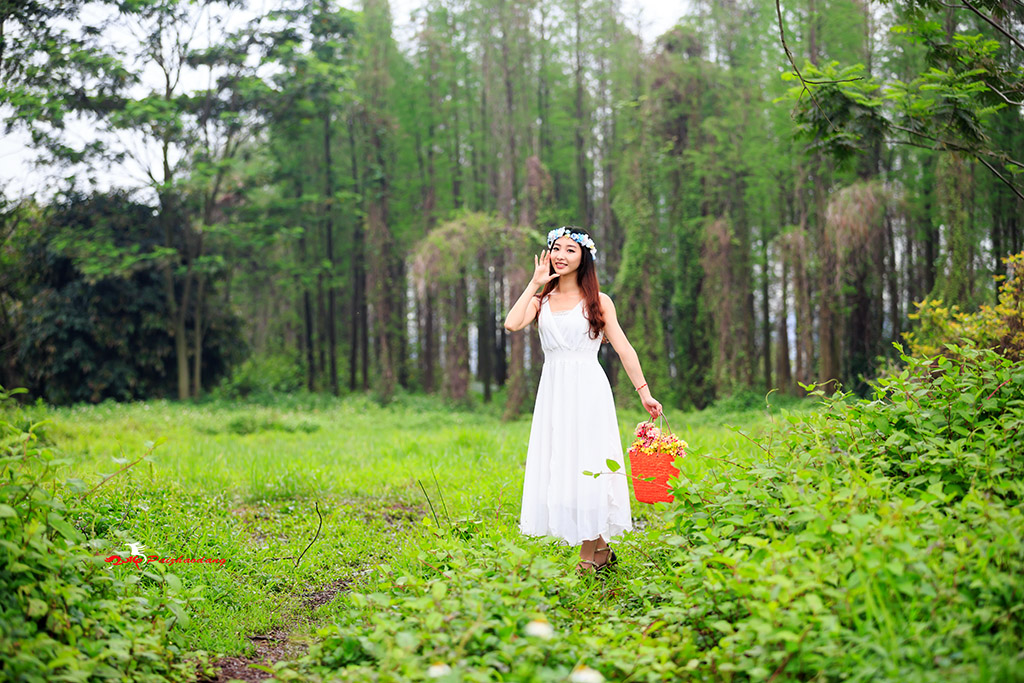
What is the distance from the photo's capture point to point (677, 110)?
701 inches

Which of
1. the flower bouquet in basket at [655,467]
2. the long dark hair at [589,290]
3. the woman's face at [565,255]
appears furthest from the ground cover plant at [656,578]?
the woman's face at [565,255]

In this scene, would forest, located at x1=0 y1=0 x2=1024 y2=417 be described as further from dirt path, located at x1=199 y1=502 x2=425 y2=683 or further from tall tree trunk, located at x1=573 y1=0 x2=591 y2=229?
dirt path, located at x1=199 y1=502 x2=425 y2=683

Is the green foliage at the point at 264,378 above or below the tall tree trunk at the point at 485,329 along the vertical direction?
below

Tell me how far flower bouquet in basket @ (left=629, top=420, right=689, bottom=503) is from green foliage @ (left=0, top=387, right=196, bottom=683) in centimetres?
244

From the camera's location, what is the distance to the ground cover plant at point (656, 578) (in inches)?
98.1

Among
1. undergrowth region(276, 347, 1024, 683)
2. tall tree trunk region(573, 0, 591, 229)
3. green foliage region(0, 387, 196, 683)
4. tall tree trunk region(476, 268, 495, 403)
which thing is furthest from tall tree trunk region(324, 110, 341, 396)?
undergrowth region(276, 347, 1024, 683)

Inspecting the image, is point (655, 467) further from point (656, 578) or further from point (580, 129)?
point (580, 129)

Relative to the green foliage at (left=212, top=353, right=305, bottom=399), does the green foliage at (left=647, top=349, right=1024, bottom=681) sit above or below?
above

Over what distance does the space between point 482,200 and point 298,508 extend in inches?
686

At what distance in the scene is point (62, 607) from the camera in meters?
2.85

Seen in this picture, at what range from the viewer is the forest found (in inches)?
623

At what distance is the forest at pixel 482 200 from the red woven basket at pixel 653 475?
34.6 ft

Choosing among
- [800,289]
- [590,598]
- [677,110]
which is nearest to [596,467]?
[590,598]

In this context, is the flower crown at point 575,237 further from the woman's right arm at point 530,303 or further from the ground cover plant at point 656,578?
the ground cover plant at point 656,578
